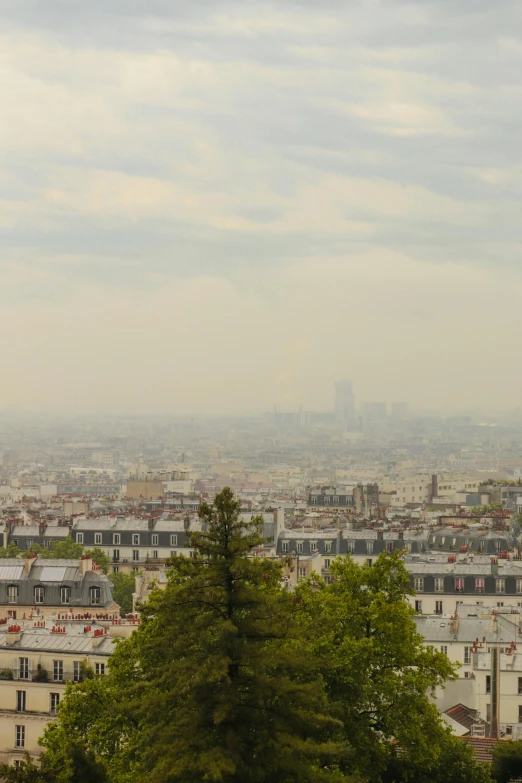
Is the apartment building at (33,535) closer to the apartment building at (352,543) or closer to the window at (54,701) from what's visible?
the apartment building at (352,543)

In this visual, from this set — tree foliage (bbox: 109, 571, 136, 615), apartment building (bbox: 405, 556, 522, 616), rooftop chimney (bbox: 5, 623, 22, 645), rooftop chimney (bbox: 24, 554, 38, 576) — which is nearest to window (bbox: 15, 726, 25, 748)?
rooftop chimney (bbox: 5, 623, 22, 645)

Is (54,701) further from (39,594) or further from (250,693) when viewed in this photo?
(250,693)

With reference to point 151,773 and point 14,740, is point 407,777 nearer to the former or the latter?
point 151,773

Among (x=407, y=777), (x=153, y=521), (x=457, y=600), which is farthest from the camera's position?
(x=153, y=521)

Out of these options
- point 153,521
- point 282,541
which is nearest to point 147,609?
point 282,541

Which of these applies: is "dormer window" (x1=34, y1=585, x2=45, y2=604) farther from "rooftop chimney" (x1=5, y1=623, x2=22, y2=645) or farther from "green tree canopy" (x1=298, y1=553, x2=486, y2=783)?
"green tree canopy" (x1=298, y1=553, x2=486, y2=783)

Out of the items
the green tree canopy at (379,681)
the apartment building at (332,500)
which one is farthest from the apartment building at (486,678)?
the apartment building at (332,500)
